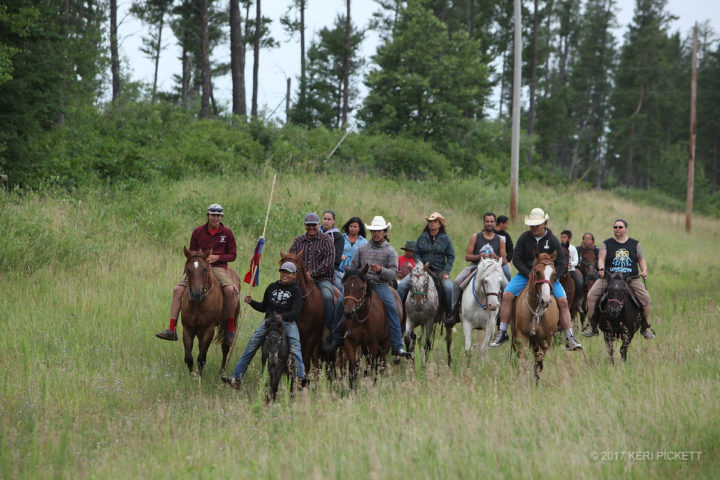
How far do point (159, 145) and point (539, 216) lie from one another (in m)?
15.9

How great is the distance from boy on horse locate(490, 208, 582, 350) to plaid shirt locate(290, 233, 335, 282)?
3042mm

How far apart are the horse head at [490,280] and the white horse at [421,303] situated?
35.4 inches

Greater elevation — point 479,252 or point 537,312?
point 479,252

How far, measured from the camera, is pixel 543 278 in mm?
10219

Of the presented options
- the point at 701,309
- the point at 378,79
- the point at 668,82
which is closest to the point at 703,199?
the point at 668,82

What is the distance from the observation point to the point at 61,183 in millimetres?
19031

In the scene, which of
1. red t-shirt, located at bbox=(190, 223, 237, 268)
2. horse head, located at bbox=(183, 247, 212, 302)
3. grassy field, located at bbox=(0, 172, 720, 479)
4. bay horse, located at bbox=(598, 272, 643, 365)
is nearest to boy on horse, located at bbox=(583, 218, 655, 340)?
bay horse, located at bbox=(598, 272, 643, 365)

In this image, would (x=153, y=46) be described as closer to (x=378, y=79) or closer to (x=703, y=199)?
(x=378, y=79)

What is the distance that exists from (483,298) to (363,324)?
283 centimetres

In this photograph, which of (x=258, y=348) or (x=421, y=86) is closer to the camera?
(x=258, y=348)

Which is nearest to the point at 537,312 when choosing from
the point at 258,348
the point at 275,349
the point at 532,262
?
the point at 532,262

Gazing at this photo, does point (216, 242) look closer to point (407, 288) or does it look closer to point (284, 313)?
point (284, 313)

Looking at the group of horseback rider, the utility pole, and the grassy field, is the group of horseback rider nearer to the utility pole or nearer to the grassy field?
the grassy field

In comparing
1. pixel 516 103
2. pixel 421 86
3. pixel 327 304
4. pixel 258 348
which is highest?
pixel 421 86
